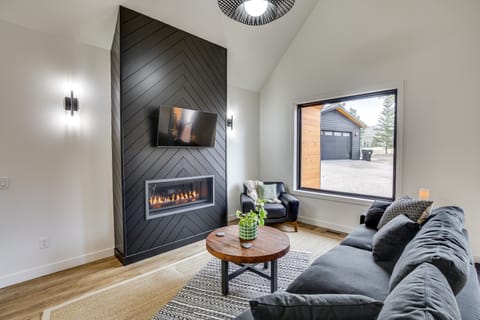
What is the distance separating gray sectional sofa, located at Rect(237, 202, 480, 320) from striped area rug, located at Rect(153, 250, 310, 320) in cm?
73

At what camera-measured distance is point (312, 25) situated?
4230 millimetres

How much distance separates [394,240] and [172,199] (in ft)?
9.38

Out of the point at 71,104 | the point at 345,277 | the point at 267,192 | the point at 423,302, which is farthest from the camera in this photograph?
the point at 267,192

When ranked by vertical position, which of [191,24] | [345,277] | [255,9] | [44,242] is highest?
[191,24]

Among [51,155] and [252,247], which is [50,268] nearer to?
[51,155]

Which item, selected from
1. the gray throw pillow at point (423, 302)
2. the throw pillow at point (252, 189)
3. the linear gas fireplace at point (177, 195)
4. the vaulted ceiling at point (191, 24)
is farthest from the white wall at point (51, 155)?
the gray throw pillow at point (423, 302)

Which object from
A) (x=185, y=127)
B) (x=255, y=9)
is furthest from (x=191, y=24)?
(x=255, y=9)

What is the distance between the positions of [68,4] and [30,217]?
8.02 ft

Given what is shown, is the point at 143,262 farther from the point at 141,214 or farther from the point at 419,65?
the point at 419,65

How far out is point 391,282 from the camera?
1368mm

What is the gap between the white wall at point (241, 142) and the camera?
4.73 metres

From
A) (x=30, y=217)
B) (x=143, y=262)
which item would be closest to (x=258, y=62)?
(x=143, y=262)

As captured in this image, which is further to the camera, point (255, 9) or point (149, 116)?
point (149, 116)

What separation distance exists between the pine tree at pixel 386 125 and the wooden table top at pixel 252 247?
2.42 m
